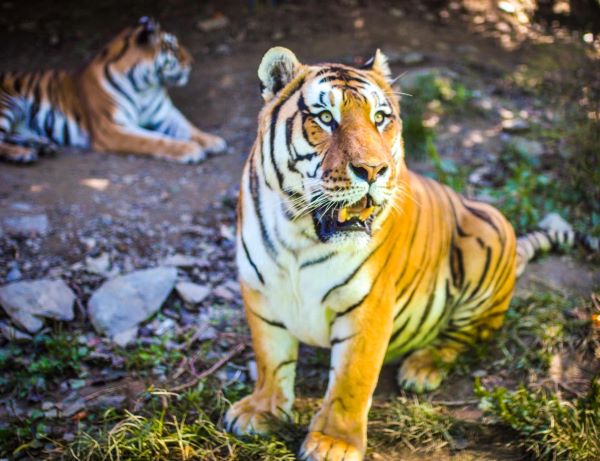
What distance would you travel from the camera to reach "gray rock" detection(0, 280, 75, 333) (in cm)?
418

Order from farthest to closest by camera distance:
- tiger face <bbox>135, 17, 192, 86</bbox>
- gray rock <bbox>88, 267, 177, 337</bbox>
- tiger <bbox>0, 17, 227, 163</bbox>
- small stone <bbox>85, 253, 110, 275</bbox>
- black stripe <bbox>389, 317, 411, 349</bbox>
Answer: tiger face <bbox>135, 17, 192, 86</bbox>
tiger <bbox>0, 17, 227, 163</bbox>
small stone <bbox>85, 253, 110, 275</bbox>
gray rock <bbox>88, 267, 177, 337</bbox>
black stripe <bbox>389, 317, 411, 349</bbox>

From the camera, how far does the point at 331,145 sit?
2846 mm

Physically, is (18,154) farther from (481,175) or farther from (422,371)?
(422,371)

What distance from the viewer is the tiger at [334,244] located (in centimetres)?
288

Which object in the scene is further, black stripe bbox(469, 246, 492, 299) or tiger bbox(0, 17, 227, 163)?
tiger bbox(0, 17, 227, 163)

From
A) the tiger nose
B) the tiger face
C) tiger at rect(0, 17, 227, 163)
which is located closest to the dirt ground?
tiger at rect(0, 17, 227, 163)

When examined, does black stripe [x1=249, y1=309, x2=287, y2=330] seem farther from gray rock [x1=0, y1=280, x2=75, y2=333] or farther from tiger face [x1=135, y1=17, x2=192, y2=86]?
tiger face [x1=135, y1=17, x2=192, y2=86]

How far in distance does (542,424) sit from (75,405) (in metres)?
2.23

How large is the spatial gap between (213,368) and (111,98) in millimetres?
3888

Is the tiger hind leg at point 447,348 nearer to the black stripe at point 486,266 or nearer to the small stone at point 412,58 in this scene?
the black stripe at point 486,266

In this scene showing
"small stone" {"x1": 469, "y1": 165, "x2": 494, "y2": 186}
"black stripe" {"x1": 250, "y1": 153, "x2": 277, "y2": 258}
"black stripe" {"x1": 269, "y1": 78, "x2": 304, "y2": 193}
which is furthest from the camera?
"small stone" {"x1": 469, "y1": 165, "x2": 494, "y2": 186}

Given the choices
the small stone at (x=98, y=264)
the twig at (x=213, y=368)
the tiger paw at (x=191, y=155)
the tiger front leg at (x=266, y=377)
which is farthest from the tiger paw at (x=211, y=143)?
the tiger front leg at (x=266, y=377)

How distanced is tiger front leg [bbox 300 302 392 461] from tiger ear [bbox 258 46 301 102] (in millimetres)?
978

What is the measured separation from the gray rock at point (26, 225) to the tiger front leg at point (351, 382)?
2.63 metres
